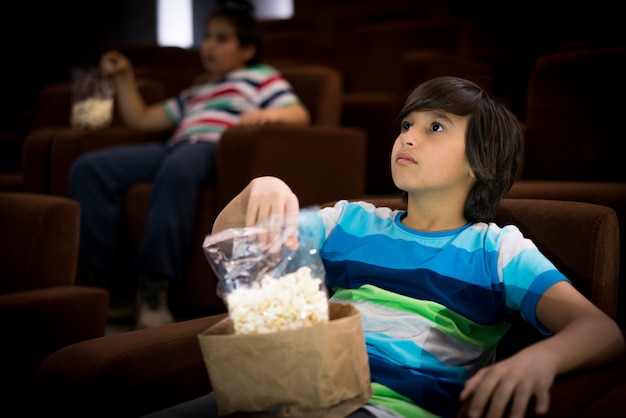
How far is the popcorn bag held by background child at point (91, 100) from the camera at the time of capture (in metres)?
3.10

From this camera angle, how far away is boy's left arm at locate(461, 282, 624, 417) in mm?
861

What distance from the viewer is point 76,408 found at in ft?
3.42

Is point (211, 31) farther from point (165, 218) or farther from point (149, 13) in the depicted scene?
point (149, 13)

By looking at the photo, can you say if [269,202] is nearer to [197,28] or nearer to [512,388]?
[512,388]

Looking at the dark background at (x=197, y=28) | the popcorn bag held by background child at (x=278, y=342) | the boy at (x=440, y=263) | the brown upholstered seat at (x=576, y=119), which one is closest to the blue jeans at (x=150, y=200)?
the brown upholstered seat at (x=576, y=119)

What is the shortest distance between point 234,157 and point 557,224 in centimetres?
143

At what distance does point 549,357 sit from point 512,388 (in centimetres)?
7

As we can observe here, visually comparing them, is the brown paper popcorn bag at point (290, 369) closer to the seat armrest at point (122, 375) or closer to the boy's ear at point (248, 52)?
the seat armrest at point (122, 375)

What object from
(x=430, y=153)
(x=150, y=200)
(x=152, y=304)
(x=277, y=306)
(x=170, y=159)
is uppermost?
(x=430, y=153)

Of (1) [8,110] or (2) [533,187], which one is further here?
(1) [8,110]

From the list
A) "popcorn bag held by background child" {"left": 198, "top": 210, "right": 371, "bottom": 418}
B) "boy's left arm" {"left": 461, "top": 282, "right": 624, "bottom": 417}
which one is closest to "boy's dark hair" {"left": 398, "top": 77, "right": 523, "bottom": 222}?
"boy's left arm" {"left": 461, "top": 282, "right": 624, "bottom": 417}

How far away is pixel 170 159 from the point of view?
8.41ft

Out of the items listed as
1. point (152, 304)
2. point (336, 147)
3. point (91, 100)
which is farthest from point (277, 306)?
point (91, 100)

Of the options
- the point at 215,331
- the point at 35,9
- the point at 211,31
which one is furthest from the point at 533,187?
the point at 35,9
